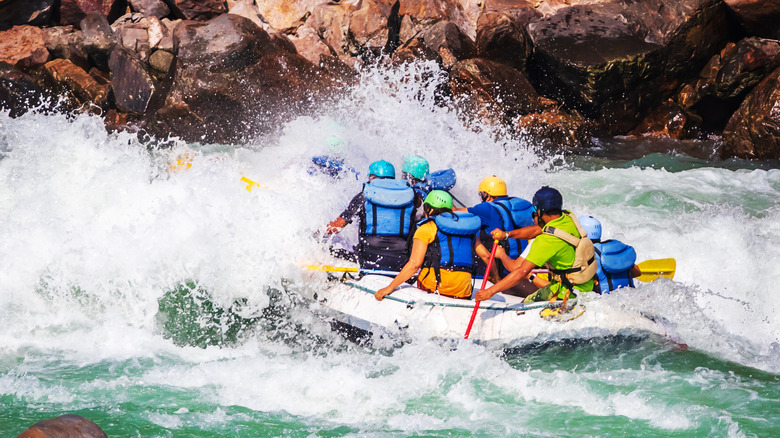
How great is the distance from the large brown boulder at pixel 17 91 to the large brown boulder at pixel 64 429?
12.8 metres

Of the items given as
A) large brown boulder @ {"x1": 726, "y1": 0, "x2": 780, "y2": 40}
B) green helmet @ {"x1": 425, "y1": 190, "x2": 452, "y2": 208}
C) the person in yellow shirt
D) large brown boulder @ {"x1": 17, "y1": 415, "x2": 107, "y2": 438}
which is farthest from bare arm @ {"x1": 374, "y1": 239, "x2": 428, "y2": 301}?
large brown boulder @ {"x1": 726, "y1": 0, "x2": 780, "y2": 40}

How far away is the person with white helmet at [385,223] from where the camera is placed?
582 cm

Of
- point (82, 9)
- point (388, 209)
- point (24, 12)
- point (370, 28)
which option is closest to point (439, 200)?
point (388, 209)

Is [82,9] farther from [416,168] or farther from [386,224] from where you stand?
[386,224]

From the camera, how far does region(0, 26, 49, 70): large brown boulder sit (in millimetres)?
15953

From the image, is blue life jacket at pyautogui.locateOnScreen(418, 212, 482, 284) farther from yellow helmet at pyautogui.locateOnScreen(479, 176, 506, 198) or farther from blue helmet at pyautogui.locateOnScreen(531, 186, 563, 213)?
yellow helmet at pyautogui.locateOnScreen(479, 176, 506, 198)

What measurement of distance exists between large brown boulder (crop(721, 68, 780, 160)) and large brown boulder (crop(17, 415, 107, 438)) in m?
12.1

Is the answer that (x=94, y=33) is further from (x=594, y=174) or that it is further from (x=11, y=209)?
(x=594, y=174)

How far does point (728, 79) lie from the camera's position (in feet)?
44.5

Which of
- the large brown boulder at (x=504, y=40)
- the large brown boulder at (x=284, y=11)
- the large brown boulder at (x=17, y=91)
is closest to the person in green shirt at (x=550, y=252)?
the large brown boulder at (x=504, y=40)

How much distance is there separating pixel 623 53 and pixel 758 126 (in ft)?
9.85

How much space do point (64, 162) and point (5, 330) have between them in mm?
2453

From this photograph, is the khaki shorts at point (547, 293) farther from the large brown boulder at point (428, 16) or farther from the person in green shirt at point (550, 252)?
the large brown boulder at point (428, 16)

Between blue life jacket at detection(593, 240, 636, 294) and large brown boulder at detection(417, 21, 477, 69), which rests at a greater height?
large brown boulder at detection(417, 21, 477, 69)
